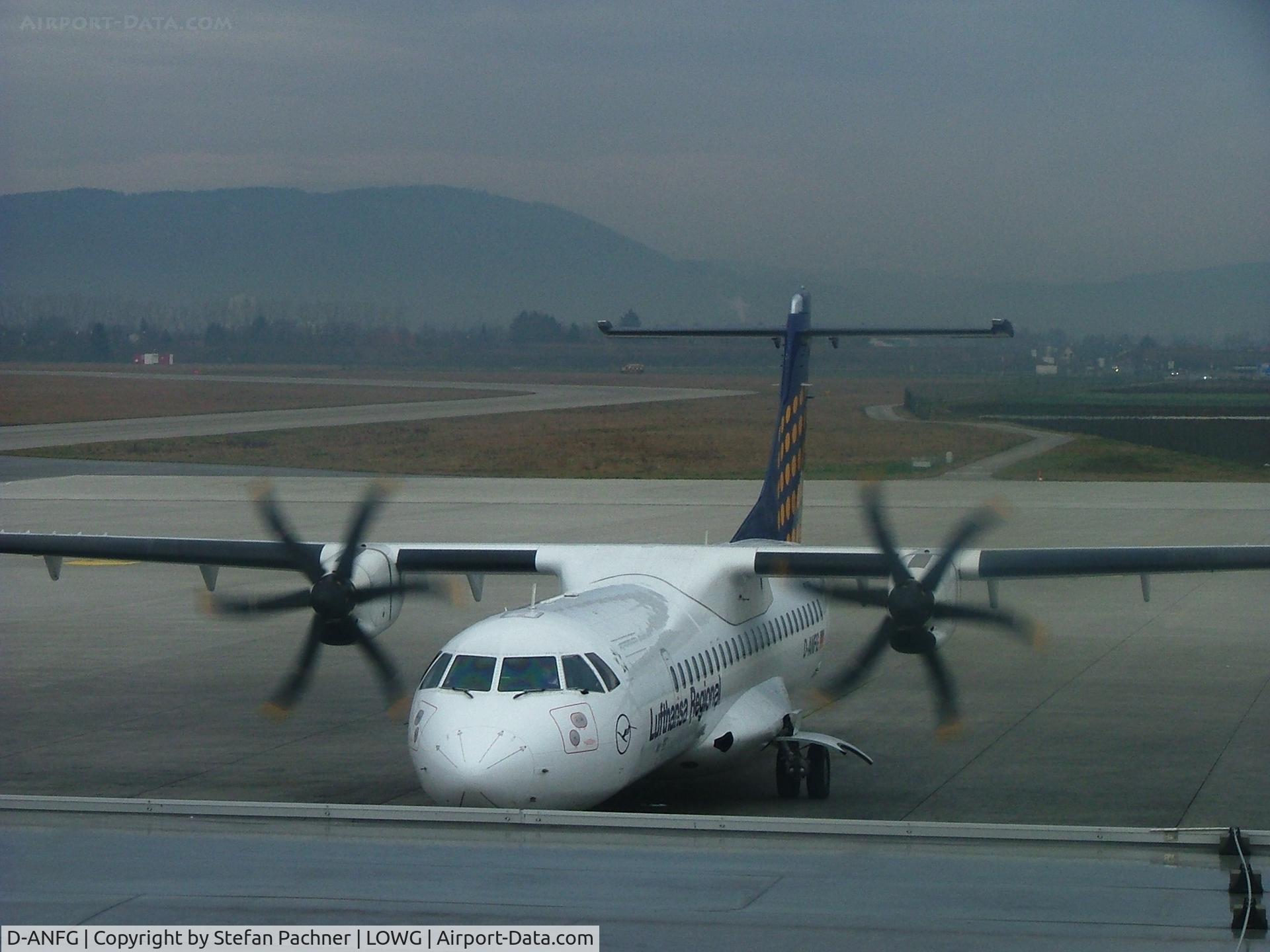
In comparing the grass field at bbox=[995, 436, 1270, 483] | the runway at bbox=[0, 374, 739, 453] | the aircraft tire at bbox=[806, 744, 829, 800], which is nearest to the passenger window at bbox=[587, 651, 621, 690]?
the aircraft tire at bbox=[806, 744, 829, 800]

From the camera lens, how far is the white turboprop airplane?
A: 12812 mm

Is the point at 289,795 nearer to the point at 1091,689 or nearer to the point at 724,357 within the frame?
the point at 1091,689

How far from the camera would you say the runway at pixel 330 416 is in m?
59.6

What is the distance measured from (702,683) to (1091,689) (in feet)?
31.1

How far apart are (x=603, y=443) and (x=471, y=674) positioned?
133 feet

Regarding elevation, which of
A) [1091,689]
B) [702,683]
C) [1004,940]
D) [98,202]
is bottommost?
[1091,689]

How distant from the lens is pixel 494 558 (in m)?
18.9

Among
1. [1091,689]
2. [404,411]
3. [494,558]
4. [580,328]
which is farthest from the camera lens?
[580,328]

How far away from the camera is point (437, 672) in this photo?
13.5 metres

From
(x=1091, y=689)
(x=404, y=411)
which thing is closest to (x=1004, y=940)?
(x=1091, y=689)

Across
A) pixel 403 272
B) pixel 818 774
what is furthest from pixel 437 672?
pixel 403 272

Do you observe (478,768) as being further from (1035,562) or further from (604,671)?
(1035,562)

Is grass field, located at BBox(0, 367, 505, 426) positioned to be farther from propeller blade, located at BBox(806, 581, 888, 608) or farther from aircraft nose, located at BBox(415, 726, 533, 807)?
aircraft nose, located at BBox(415, 726, 533, 807)

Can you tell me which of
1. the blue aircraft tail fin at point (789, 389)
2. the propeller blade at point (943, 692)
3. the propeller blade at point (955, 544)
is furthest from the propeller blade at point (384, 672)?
the propeller blade at point (955, 544)
